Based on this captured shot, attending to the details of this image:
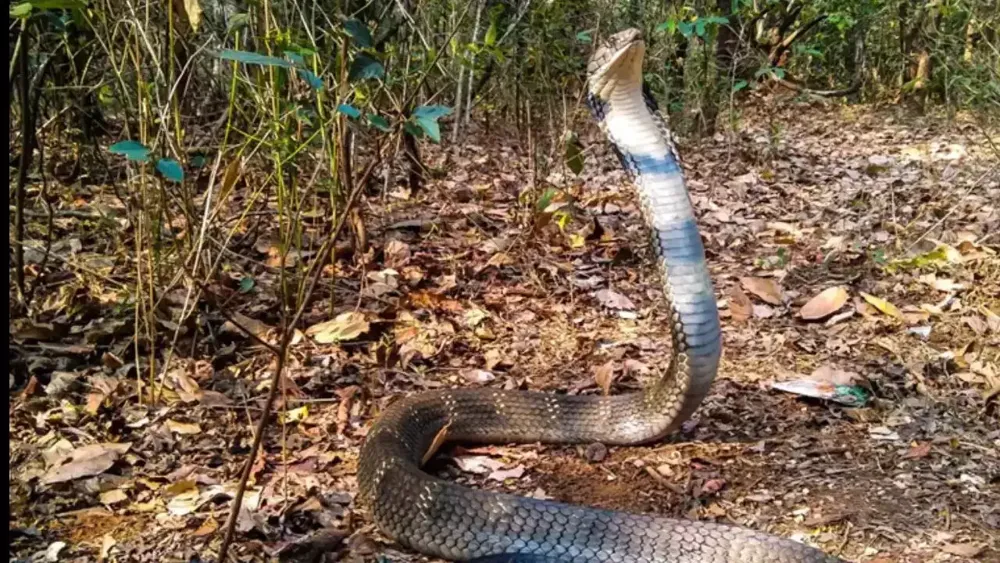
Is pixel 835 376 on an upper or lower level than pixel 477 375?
upper

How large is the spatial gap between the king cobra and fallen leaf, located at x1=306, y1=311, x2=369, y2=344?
2.42 feet

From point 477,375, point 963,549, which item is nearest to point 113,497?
point 477,375

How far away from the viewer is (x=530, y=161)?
7129 millimetres

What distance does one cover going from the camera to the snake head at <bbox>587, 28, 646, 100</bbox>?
347 cm

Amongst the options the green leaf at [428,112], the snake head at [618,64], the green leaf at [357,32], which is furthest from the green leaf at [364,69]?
the snake head at [618,64]

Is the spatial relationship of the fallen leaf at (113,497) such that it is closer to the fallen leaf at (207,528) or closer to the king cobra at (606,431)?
the fallen leaf at (207,528)

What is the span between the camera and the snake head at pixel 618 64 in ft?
11.4

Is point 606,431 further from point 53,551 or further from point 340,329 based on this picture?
point 53,551

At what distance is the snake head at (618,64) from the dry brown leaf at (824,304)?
222cm

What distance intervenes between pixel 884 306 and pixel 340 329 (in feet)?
9.70

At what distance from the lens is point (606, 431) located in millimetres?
4035

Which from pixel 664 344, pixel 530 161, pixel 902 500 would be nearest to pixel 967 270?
pixel 664 344

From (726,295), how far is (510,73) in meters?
2.66

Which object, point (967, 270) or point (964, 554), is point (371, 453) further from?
point (967, 270)
